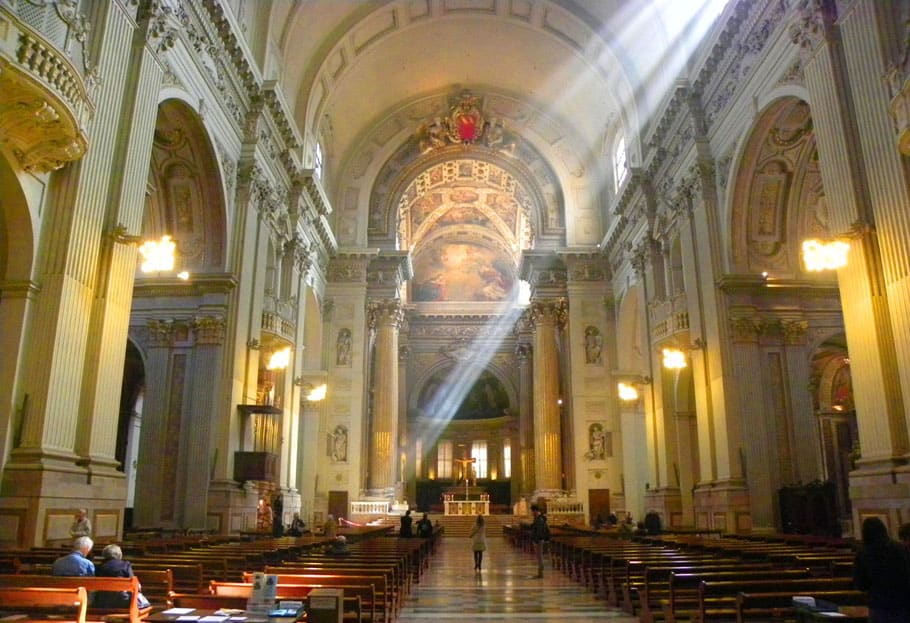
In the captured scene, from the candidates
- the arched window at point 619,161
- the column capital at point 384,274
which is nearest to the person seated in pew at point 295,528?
the column capital at point 384,274

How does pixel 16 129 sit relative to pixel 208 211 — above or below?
below

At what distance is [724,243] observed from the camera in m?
16.5

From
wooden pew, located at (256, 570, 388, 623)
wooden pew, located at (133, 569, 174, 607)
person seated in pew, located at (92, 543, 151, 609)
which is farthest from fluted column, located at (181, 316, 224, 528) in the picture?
person seated in pew, located at (92, 543, 151, 609)

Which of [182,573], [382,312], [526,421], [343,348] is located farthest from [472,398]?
[182,573]

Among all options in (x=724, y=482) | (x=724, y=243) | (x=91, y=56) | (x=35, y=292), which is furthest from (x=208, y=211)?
(x=724, y=482)

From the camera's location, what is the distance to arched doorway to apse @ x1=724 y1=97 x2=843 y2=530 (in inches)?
613

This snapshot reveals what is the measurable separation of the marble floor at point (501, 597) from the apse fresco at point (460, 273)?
2733cm

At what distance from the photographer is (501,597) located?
33.1ft

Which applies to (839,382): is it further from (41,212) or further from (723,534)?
(41,212)

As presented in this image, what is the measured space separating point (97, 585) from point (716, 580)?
16.6 ft

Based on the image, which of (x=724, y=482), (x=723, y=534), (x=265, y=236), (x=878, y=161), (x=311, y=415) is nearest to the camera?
(x=878, y=161)

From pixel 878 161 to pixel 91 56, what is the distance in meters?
11.4

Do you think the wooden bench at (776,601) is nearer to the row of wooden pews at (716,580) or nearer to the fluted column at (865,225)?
the row of wooden pews at (716,580)

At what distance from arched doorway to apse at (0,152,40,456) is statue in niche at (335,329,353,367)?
62.4 ft
